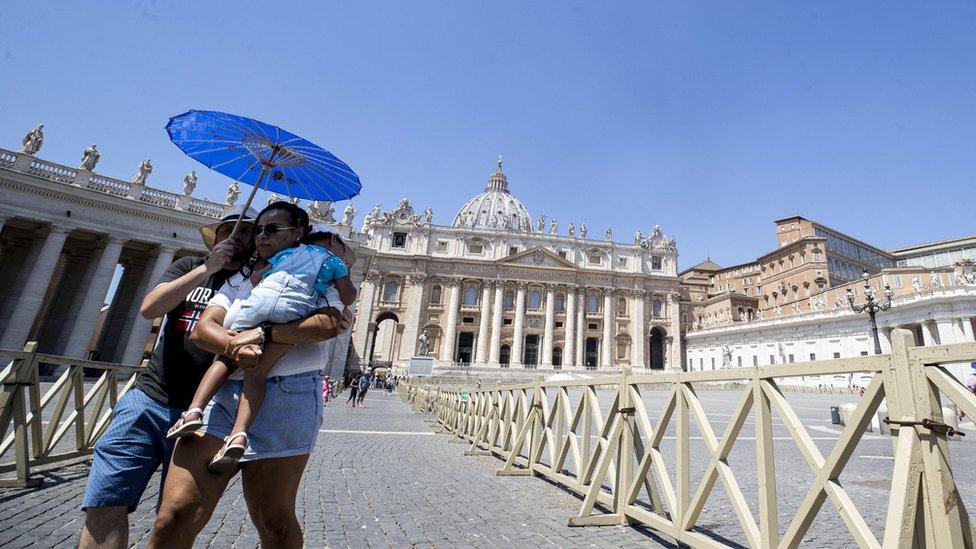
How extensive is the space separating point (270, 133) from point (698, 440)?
993cm

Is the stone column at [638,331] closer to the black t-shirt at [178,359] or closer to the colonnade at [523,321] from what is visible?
the colonnade at [523,321]

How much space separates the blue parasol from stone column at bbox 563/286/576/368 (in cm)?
5082

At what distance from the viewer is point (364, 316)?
164ft

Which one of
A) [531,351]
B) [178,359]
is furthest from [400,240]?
[178,359]

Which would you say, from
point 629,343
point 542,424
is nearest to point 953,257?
point 629,343

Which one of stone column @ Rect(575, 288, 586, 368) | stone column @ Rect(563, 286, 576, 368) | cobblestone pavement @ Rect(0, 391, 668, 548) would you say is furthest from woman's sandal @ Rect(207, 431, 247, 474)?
stone column @ Rect(575, 288, 586, 368)

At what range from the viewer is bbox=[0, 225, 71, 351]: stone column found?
19.0 m

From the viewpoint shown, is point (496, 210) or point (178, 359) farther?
point (496, 210)

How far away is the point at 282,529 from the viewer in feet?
6.40

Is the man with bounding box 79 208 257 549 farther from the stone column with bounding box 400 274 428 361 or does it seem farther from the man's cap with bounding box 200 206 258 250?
the stone column with bounding box 400 274 428 361

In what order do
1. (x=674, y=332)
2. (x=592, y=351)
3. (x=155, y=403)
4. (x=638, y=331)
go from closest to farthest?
(x=155, y=403) < (x=638, y=331) < (x=674, y=332) < (x=592, y=351)

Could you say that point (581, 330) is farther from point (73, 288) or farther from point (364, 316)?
point (73, 288)

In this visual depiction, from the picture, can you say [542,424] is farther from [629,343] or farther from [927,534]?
[629,343]

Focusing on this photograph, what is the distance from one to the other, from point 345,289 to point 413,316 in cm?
5033
